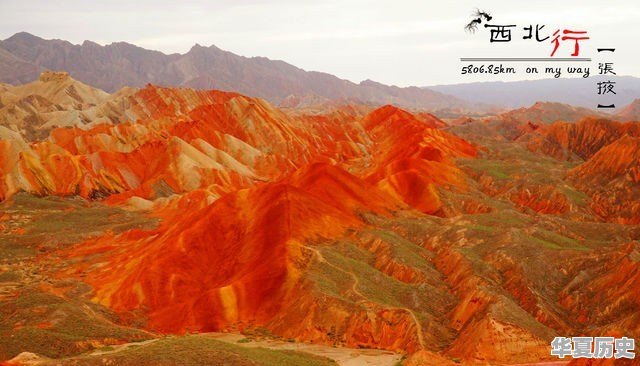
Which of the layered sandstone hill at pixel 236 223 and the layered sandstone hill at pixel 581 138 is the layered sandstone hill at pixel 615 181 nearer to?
the layered sandstone hill at pixel 236 223

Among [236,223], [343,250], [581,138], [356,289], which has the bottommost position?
[356,289]

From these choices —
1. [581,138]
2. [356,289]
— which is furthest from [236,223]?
[581,138]

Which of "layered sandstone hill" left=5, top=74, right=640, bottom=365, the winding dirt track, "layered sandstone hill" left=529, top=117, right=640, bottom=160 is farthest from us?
"layered sandstone hill" left=529, top=117, right=640, bottom=160

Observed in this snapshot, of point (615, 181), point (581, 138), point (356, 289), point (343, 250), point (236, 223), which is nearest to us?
point (356, 289)

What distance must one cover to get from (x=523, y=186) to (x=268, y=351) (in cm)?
6972

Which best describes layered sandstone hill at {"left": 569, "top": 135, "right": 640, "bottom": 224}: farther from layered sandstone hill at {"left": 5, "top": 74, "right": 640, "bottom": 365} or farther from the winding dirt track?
the winding dirt track

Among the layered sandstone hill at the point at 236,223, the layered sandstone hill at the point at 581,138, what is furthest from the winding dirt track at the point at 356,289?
the layered sandstone hill at the point at 581,138

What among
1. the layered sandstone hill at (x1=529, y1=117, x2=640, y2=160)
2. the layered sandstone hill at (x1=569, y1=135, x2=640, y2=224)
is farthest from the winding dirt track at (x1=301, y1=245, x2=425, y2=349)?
the layered sandstone hill at (x1=529, y1=117, x2=640, y2=160)

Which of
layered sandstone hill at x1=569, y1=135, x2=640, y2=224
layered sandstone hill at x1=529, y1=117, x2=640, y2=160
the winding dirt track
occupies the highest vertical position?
layered sandstone hill at x1=529, y1=117, x2=640, y2=160

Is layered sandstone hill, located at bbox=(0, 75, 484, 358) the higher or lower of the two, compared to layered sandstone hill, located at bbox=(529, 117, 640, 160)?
lower

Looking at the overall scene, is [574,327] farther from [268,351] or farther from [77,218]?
[77,218]

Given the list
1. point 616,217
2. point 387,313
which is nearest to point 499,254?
point 387,313

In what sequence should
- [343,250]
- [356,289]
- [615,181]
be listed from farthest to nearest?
[615,181] < [343,250] < [356,289]

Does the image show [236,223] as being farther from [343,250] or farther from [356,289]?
[356,289]
